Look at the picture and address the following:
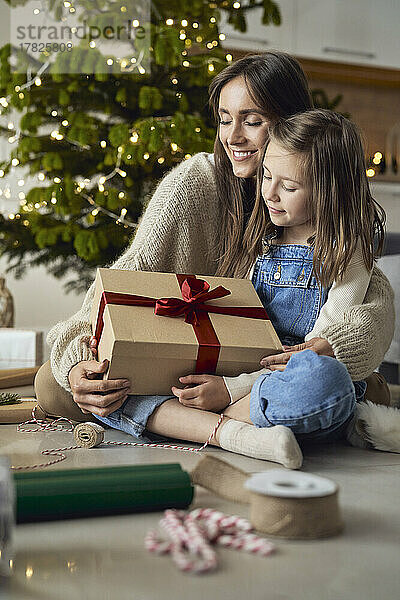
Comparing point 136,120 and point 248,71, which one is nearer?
point 248,71

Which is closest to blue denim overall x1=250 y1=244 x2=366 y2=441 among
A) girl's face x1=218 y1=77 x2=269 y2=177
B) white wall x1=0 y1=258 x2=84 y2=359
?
girl's face x1=218 y1=77 x2=269 y2=177

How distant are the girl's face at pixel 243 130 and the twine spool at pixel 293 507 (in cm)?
85

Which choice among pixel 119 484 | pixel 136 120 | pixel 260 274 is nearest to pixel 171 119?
pixel 136 120

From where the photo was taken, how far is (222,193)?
5.49 feet

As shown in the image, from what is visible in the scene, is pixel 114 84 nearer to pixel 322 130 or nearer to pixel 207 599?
pixel 322 130

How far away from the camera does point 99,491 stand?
98 centimetres

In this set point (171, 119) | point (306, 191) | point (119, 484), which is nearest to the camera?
point (119, 484)

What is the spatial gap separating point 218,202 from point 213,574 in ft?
3.30

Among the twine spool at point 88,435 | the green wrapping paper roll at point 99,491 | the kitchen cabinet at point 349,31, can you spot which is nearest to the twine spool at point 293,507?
the green wrapping paper roll at point 99,491

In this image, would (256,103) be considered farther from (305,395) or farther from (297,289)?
(305,395)

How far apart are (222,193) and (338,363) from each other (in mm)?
567

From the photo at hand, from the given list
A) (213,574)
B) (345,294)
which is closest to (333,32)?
(345,294)

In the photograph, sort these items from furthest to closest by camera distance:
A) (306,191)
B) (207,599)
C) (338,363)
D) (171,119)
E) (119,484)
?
(171,119)
(306,191)
(338,363)
(119,484)
(207,599)

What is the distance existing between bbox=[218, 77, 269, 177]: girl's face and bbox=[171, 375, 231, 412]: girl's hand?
50cm
